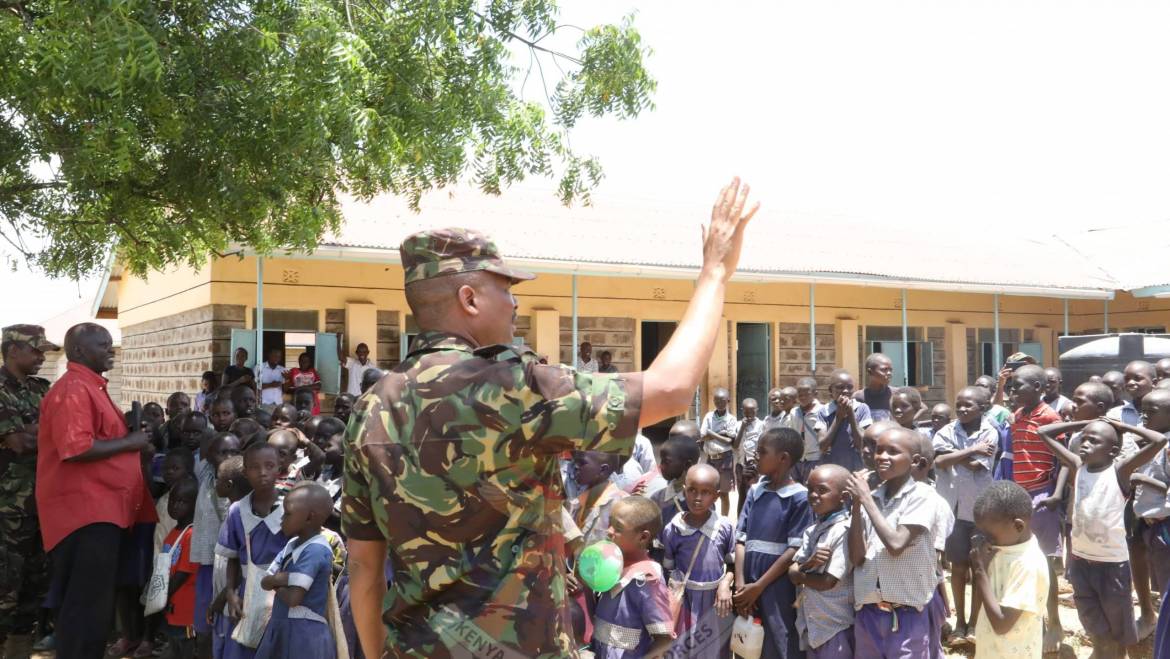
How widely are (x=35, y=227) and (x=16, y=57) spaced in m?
2.78

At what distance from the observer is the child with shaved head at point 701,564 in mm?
4375

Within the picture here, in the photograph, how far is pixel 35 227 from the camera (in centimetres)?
706

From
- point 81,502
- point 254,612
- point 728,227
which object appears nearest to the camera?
point 728,227

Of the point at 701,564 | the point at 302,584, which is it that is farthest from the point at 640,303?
the point at 302,584

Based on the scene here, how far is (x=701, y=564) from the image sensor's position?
4457mm

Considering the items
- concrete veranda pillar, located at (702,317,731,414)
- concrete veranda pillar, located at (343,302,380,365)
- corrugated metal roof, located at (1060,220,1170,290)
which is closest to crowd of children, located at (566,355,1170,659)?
concrete veranda pillar, located at (343,302,380,365)

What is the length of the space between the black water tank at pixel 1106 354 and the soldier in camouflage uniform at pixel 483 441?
812 centimetres

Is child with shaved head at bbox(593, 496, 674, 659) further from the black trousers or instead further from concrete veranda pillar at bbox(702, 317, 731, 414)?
concrete veranda pillar at bbox(702, 317, 731, 414)

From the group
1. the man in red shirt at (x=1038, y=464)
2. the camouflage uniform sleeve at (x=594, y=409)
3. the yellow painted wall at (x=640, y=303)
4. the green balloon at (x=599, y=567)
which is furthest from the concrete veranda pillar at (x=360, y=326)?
the camouflage uniform sleeve at (x=594, y=409)

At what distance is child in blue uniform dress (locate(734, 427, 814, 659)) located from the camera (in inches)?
170

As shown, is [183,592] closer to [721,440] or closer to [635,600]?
[635,600]

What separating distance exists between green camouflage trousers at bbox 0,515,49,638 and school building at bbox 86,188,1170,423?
547 centimetres

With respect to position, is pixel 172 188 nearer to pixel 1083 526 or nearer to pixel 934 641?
pixel 934 641

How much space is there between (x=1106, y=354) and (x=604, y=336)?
23.5 feet
